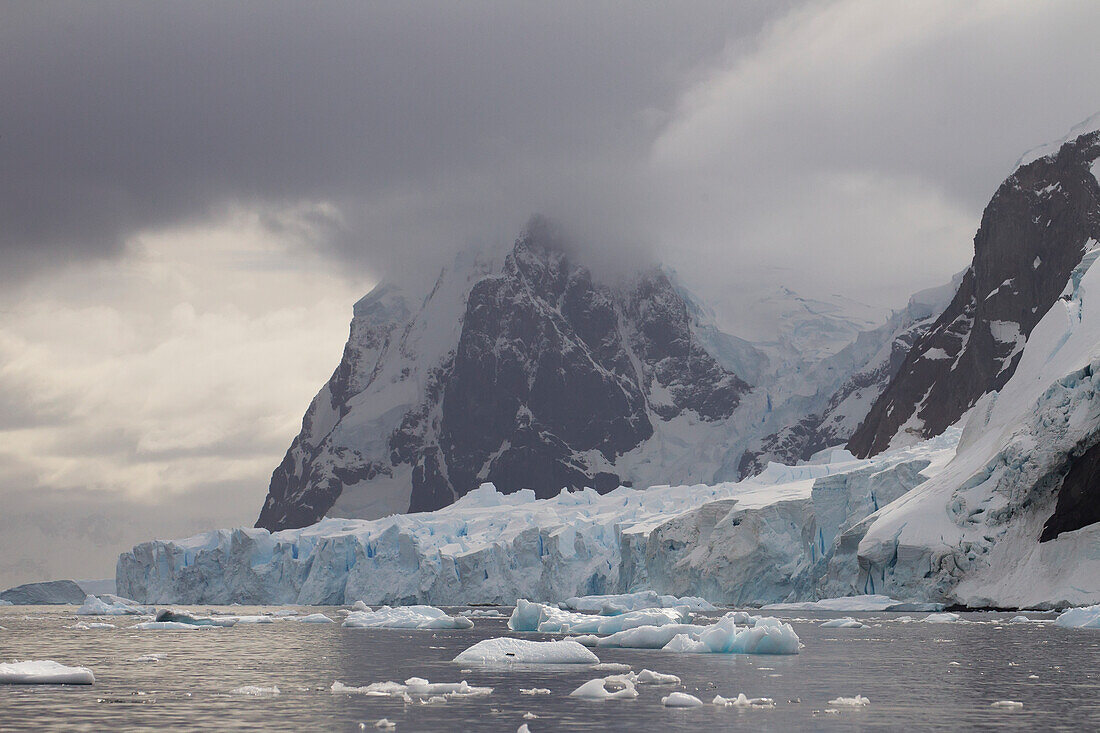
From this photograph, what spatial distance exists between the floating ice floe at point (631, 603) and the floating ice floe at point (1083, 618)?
18146 mm

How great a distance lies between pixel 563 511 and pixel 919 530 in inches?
2004

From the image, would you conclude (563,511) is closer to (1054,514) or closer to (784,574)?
(784,574)

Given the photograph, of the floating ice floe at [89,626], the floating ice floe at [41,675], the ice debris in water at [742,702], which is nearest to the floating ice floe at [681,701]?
the ice debris in water at [742,702]

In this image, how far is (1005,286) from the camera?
142125 millimetres

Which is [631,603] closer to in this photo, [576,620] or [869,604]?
[869,604]

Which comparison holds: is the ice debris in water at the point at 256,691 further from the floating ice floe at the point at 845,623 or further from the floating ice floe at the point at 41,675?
the floating ice floe at the point at 845,623

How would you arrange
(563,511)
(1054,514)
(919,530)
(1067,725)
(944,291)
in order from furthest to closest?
(944,291)
(563,511)
(919,530)
(1054,514)
(1067,725)

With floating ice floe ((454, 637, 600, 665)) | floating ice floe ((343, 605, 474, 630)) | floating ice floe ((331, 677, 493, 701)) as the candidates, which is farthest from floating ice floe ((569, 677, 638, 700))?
floating ice floe ((343, 605, 474, 630))

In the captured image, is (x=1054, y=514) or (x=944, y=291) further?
(x=944, y=291)

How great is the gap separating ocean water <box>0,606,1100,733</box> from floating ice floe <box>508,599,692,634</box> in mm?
2795

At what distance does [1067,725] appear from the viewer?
56.7 ft

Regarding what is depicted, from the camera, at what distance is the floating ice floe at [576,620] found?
39.9 m

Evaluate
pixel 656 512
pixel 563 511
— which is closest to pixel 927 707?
pixel 656 512

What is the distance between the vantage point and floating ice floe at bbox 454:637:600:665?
28.7 m
